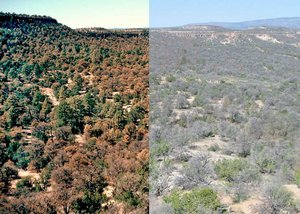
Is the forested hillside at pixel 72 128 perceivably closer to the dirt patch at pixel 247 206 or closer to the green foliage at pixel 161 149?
the green foliage at pixel 161 149

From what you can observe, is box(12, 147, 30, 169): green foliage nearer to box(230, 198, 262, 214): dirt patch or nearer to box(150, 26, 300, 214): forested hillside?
box(150, 26, 300, 214): forested hillside

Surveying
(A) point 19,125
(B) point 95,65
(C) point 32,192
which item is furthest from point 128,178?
(B) point 95,65

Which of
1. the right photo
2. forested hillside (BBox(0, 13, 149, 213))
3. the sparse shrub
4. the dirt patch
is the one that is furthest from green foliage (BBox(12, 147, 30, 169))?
the sparse shrub

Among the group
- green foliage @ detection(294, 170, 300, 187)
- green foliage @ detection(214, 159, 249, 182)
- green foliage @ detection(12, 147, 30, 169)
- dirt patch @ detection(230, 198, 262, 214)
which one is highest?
green foliage @ detection(214, 159, 249, 182)

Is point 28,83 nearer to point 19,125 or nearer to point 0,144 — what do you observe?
point 19,125

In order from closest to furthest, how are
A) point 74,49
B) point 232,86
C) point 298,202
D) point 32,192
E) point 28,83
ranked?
point 298,202 → point 32,192 → point 232,86 → point 28,83 → point 74,49

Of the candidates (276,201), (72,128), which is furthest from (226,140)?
(72,128)
